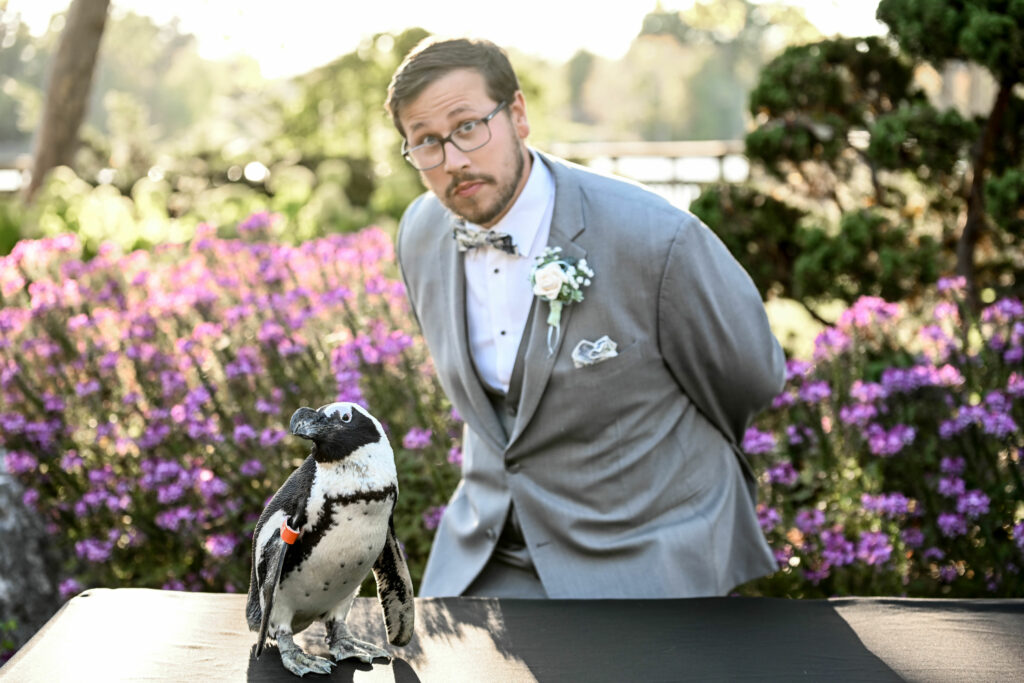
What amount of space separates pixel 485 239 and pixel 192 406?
1434 millimetres

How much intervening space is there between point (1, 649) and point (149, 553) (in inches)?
20.2

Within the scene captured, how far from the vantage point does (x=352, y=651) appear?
5.78ft

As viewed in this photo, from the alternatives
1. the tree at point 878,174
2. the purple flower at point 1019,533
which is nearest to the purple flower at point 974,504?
the purple flower at point 1019,533

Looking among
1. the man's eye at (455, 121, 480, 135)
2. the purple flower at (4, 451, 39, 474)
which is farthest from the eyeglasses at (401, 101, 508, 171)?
the purple flower at (4, 451, 39, 474)

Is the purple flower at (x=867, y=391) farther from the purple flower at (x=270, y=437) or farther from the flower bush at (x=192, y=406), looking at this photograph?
the purple flower at (x=270, y=437)

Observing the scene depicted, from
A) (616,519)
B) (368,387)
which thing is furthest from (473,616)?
(368,387)

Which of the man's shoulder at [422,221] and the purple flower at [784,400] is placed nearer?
the man's shoulder at [422,221]

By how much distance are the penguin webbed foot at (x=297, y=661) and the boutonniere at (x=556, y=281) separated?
35.1 inches

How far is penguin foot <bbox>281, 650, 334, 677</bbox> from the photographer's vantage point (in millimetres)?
1683

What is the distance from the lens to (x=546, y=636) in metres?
1.88

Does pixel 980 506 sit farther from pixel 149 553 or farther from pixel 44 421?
pixel 44 421

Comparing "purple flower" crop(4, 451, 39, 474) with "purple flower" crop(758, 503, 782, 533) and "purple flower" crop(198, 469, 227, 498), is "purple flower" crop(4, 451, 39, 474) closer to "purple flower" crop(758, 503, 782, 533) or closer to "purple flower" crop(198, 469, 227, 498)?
"purple flower" crop(198, 469, 227, 498)

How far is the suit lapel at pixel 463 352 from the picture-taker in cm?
244

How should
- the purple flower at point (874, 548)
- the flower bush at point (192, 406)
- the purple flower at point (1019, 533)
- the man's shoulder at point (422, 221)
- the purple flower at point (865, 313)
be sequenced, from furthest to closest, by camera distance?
the purple flower at point (865, 313) < the flower bush at point (192, 406) < the purple flower at point (874, 548) < the purple flower at point (1019, 533) < the man's shoulder at point (422, 221)
